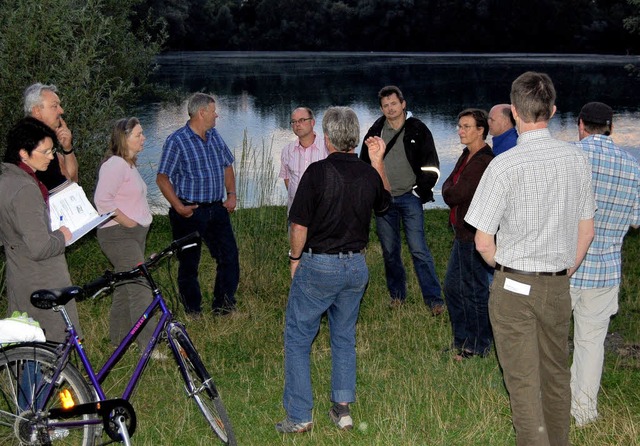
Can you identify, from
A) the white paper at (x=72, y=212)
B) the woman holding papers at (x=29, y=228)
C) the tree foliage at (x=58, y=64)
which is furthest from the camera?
the tree foliage at (x=58, y=64)

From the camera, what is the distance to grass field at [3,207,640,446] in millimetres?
5805

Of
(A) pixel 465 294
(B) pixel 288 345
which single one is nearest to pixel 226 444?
(B) pixel 288 345

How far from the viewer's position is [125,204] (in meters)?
7.18

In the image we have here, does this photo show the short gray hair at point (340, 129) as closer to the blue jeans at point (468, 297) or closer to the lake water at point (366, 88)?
the blue jeans at point (468, 297)

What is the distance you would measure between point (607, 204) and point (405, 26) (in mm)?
72675

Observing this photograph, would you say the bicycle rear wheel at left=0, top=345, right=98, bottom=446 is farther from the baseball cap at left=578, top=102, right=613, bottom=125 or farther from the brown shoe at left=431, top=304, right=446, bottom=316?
the brown shoe at left=431, top=304, right=446, bottom=316

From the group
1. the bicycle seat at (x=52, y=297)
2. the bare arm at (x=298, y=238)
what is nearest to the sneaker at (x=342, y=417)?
the bare arm at (x=298, y=238)

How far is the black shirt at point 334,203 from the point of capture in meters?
5.34

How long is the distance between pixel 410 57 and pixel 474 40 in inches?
342

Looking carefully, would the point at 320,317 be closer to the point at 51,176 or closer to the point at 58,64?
the point at 51,176

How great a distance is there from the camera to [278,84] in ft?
172

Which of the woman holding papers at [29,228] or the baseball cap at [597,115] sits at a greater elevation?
the baseball cap at [597,115]

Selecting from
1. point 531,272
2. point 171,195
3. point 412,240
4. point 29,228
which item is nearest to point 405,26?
point 412,240

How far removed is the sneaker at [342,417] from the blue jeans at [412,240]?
326 centimetres
